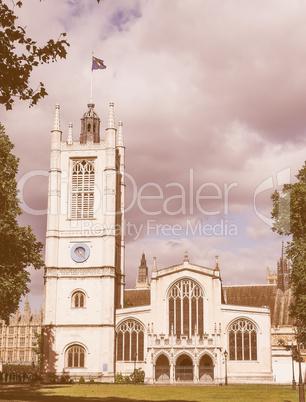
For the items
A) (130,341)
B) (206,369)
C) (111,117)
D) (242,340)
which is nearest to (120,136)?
(111,117)

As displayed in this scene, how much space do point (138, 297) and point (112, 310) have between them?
24734mm

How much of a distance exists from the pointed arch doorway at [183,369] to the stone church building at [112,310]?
10cm

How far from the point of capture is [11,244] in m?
37.1

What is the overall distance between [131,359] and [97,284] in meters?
8.67

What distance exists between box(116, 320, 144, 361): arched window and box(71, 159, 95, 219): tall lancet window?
41.7 feet

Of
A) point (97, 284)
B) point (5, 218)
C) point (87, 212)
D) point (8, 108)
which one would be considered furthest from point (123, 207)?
point (8, 108)

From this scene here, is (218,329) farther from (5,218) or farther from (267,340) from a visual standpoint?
(5,218)

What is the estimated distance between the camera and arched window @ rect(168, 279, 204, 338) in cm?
6216

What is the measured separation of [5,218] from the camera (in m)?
36.8

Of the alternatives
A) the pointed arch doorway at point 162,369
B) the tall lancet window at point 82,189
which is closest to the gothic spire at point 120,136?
the tall lancet window at point 82,189

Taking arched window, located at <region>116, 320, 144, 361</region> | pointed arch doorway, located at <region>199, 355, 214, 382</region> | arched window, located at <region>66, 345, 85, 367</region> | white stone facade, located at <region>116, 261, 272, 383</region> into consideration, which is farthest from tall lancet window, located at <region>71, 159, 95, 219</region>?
pointed arch doorway, located at <region>199, 355, 214, 382</region>

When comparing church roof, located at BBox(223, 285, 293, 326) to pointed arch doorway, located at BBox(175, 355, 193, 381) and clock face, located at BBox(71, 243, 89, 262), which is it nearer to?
pointed arch doorway, located at BBox(175, 355, 193, 381)

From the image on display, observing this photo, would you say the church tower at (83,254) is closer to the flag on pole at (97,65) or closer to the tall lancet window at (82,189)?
the tall lancet window at (82,189)

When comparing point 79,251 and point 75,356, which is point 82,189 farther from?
point 75,356
